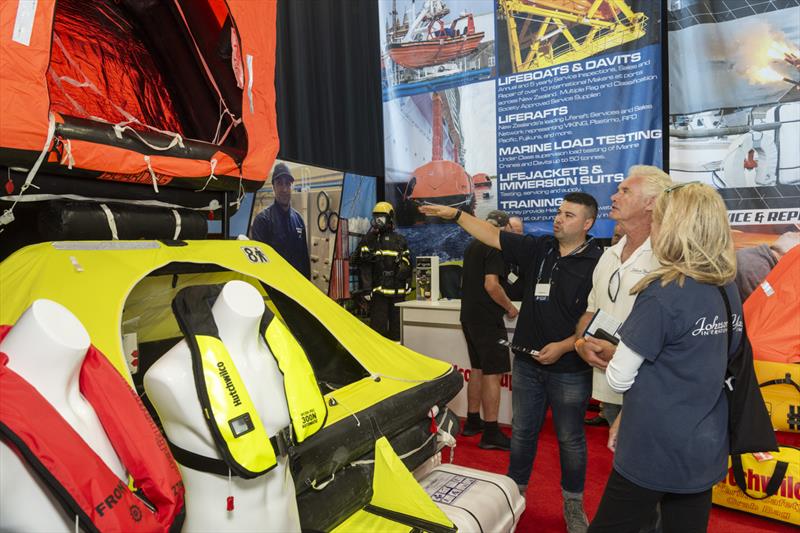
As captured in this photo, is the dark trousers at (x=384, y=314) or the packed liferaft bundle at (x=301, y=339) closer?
the packed liferaft bundle at (x=301, y=339)

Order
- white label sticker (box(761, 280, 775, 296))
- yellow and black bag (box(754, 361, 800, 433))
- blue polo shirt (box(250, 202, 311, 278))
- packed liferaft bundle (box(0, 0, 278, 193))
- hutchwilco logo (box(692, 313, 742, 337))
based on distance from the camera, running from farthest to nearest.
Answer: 1. blue polo shirt (box(250, 202, 311, 278))
2. white label sticker (box(761, 280, 775, 296))
3. yellow and black bag (box(754, 361, 800, 433))
4. packed liferaft bundle (box(0, 0, 278, 193))
5. hutchwilco logo (box(692, 313, 742, 337))

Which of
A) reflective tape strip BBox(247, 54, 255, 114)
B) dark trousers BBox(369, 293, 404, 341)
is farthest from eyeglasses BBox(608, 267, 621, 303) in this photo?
dark trousers BBox(369, 293, 404, 341)

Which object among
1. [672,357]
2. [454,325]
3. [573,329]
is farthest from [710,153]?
[672,357]

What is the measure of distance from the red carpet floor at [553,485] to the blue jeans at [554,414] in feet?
0.75

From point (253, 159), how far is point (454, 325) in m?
2.00

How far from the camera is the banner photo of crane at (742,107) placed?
11.7 ft

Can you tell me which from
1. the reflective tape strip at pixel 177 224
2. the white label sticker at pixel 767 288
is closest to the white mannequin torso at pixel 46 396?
the reflective tape strip at pixel 177 224

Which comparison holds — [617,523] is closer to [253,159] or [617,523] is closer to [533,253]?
[533,253]

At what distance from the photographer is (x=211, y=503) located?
3.35 feet

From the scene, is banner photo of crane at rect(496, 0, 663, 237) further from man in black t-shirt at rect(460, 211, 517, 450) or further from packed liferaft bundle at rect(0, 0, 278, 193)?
packed liferaft bundle at rect(0, 0, 278, 193)

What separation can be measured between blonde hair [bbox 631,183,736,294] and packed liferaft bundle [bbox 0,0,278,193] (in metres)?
1.56

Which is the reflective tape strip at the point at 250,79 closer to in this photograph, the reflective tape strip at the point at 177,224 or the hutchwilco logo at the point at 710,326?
the reflective tape strip at the point at 177,224

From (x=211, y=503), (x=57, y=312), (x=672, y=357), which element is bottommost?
(x=211, y=503)

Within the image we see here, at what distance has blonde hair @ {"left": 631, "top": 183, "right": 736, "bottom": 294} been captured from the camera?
137cm
